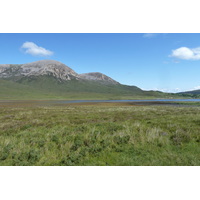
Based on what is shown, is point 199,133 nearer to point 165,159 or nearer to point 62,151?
point 165,159

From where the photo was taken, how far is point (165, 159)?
7.01 m

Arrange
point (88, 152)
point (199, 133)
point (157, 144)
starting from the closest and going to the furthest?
1. point (88, 152)
2. point (157, 144)
3. point (199, 133)

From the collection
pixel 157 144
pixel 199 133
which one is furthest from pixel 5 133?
pixel 199 133

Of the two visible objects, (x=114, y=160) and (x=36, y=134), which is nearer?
(x=114, y=160)

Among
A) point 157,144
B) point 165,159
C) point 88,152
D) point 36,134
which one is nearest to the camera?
point 165,159

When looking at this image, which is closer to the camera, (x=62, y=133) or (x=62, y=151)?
(x=62, y=151)

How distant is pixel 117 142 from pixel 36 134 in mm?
7003

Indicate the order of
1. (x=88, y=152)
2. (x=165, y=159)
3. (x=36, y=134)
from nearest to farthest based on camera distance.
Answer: (x=165, y=159) → (x=88, y=152) → (x=36, y=134)

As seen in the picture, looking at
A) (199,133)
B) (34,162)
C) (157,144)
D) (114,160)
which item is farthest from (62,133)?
(199,133)

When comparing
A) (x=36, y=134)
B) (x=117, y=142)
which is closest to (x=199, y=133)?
(x=117, y=142)

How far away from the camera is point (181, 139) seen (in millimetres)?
9648

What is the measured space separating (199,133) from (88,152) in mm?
8976

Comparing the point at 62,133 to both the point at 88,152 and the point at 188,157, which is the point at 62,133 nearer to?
the point at 88,152

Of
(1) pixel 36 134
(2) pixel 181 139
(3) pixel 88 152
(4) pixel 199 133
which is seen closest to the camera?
(3) pixel 88 152
